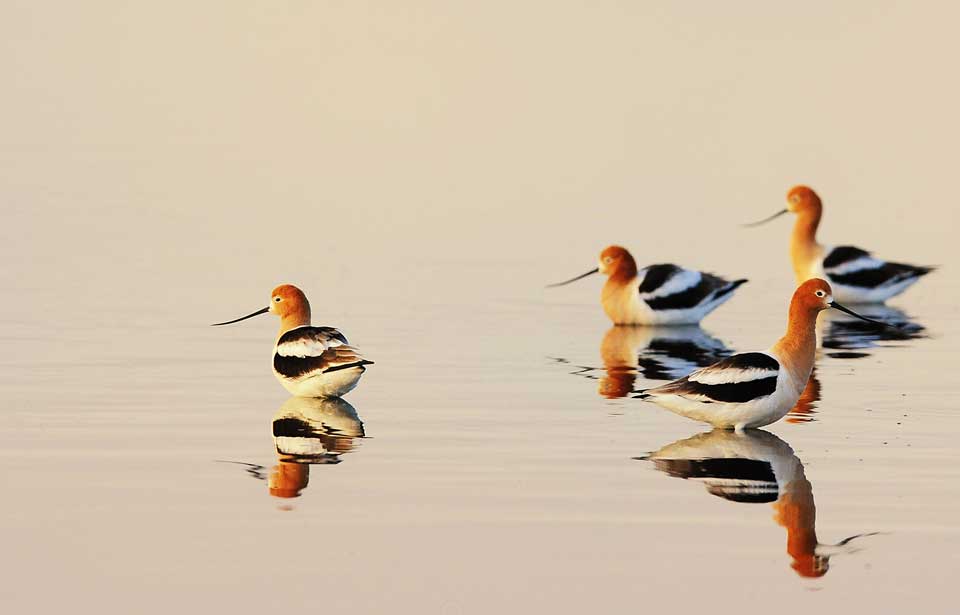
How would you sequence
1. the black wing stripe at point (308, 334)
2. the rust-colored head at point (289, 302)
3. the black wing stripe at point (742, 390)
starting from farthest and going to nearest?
the rust-colored head at point (289, 302) → the black wing stripe at point (308, 334) → the black wing stripe at point (742, 390)

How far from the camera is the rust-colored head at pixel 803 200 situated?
25.8m

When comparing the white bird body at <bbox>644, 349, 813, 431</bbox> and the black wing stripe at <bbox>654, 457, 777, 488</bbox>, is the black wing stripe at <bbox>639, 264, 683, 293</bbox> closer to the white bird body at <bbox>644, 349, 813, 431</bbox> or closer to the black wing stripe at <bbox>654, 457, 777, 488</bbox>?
the white bird body at <bbox>644, 349, 813, 431</bbox>

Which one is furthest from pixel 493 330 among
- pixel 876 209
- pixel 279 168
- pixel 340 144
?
pixel 340 144

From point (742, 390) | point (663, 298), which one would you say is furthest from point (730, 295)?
point (742, 390)

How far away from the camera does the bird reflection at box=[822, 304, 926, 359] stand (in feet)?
63.4

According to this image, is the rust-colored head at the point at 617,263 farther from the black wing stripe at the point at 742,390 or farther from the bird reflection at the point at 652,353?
the black wing stripe at the point at 742,390

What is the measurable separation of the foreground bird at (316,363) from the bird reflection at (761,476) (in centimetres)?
287

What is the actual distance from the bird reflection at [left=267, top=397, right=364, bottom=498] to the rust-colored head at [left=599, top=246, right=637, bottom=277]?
7850 millimetres

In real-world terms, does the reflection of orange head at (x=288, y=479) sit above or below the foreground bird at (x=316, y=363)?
below

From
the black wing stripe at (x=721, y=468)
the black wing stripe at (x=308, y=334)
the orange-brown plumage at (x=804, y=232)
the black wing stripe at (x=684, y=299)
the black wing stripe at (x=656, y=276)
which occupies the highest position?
the orange-brown plumage at (x=804, y=232)

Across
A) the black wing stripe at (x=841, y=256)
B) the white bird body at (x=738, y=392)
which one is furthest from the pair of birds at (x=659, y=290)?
the white bird body at (x=738, y=392)

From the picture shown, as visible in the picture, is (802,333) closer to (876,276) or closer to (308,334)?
(308,334)

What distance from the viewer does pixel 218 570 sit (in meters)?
9.30

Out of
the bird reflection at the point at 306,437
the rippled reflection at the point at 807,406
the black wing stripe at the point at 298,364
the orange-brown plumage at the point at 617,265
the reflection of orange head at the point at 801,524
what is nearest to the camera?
the reflection of orange head at the point at 801,524
